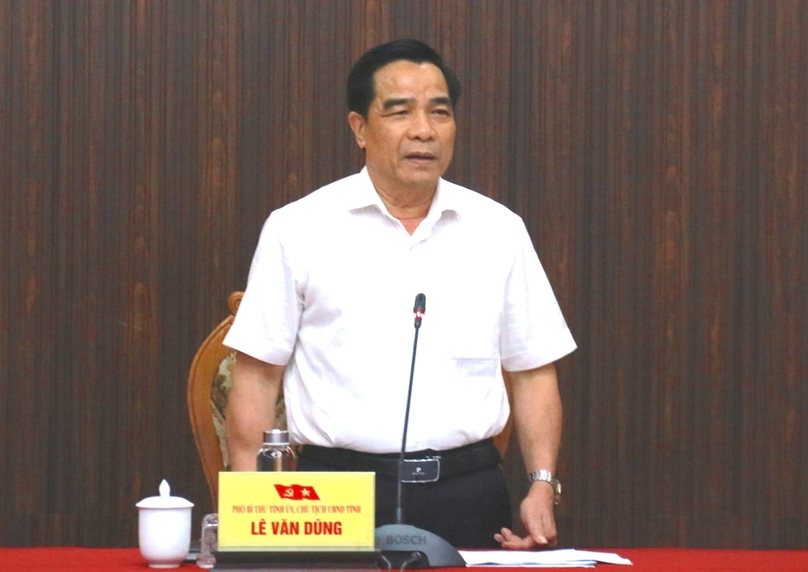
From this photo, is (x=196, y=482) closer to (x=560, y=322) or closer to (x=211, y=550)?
(x=560, y=322)

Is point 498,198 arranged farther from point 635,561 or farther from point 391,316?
point 635,561

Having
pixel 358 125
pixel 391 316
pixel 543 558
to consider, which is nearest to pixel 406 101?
pixel 358 125

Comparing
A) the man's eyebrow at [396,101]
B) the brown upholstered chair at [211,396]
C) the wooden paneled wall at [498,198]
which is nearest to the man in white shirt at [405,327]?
the man's eyebrow at [396,101]

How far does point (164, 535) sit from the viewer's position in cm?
182

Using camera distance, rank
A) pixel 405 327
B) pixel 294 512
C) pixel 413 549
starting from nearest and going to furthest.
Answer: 1. pixel 294 512
2. pixel 413 549
3. pixel 405 327

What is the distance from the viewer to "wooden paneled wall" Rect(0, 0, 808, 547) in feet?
11.5

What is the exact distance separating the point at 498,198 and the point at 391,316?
1.13 metres

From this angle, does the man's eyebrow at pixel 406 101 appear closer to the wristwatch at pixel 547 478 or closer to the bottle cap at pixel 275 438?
the wristwatch at pixel 547 478

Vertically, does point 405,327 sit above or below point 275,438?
above

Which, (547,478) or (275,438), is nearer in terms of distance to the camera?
(275,438)

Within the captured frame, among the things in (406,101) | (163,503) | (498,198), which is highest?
(406,101)

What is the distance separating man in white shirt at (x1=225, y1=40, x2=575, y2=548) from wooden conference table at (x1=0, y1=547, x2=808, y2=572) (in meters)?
0.47

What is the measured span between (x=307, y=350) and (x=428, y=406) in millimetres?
281

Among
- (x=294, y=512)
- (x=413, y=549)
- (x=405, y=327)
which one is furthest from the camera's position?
(x=405, y=327)
